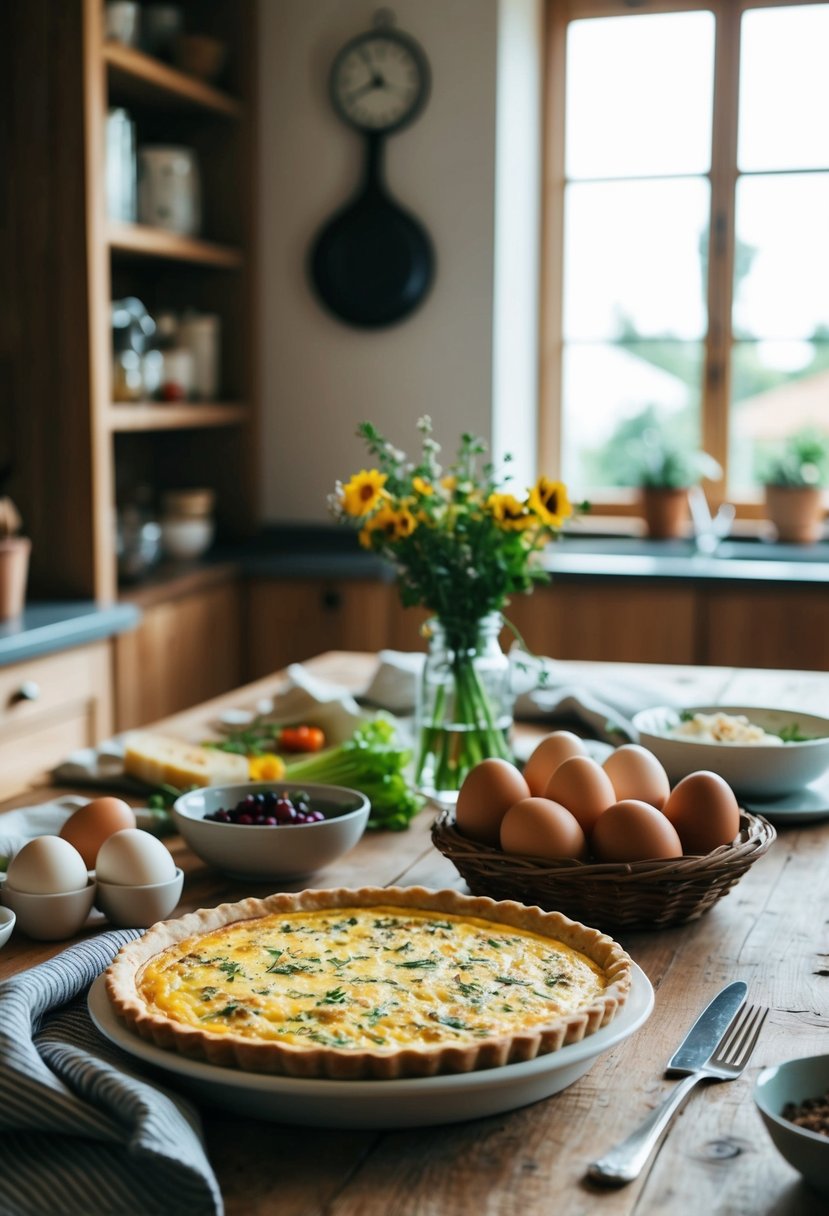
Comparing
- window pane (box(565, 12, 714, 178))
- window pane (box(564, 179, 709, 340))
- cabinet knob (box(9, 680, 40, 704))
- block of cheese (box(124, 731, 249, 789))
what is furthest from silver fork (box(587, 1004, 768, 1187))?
window pane (box(565, 12, 714, 178))

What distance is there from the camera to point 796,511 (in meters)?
4.03

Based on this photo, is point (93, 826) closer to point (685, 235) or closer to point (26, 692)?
point (26, 692)

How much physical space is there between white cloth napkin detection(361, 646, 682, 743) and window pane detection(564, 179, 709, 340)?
7.35 ft

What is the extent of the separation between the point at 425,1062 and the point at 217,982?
221 millimetres

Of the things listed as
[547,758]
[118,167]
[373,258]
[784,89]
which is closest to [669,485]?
[373,258]

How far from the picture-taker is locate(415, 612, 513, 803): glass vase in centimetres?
174

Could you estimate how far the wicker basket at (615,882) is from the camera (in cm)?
125

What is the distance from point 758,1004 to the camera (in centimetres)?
114

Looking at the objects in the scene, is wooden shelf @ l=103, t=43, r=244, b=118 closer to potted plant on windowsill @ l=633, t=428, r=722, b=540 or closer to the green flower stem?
potted plant on windowsill @ l=633, t=428, r=722, b=540

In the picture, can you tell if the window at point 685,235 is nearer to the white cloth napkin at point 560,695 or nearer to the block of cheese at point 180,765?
the white cloth napkin at point 560,695

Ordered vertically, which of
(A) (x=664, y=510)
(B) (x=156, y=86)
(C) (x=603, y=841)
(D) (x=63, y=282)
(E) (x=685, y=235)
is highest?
(B) (x=156, y=86)

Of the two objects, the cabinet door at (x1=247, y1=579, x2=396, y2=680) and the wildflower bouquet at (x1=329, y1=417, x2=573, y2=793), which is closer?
the wildflower bouquet at (x1=329, y1=417, x2=573, y2=793)

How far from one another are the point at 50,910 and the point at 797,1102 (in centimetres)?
67

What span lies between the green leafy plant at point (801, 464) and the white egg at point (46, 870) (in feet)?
10.3
